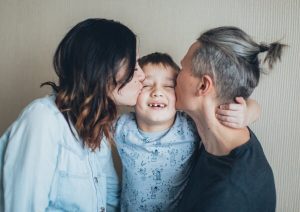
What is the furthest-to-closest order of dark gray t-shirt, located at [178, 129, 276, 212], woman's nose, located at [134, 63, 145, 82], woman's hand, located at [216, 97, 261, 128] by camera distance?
woman's nose, located at [134, 63, 145, 82] → woman's hand, located at [216, 97, 261, 128] → dark gray t-shirt, located at [178, 129, 276, 212]

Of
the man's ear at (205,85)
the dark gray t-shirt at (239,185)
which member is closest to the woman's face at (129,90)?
the man's ear at (205,85)

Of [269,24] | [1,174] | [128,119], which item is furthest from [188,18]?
[1,174]

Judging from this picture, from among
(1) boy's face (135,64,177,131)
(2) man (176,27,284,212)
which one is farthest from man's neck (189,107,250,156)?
(1) boy's face (135,64,177,131)

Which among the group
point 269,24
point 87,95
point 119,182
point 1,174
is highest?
point 269,24

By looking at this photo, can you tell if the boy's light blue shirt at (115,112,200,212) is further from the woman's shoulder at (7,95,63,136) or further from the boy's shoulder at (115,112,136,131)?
the woman's shoulder at (7,95,63,136)

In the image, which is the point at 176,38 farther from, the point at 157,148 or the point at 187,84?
the point at 157,148

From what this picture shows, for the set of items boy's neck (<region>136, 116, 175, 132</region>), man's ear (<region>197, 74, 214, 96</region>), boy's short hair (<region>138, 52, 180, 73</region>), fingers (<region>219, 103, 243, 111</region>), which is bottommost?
boy's neck (<region>136, 116, 175, 132</region>)

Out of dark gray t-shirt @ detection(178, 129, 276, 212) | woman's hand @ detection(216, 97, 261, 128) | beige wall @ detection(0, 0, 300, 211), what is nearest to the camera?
dark gray t-shirt @ detection(178, 129, 276, 212)

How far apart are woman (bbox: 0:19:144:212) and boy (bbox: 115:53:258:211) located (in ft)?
0.29

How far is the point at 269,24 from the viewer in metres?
1.25

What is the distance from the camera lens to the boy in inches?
48.0

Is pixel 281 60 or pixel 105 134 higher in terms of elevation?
pixel 281 60

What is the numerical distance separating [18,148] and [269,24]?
101cm

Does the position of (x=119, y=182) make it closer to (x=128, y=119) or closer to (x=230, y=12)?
(x=128, y=119)
